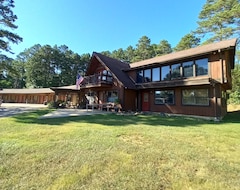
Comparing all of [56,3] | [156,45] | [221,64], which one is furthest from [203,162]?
[156,45]

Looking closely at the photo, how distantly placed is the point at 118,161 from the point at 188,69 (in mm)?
11211

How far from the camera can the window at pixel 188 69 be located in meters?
13.1

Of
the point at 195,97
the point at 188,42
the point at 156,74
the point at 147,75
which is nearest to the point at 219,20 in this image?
the point at 188,42

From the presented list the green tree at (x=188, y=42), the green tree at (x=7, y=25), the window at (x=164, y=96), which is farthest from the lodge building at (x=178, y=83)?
the green tree at (x=188, y=42)

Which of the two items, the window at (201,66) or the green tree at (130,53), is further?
the green tree at (130,53)

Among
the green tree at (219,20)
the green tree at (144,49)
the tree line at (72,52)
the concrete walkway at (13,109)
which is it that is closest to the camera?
the concrete walkway at (13,109)

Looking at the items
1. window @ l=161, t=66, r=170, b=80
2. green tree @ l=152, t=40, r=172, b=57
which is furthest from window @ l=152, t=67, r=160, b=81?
green tree @ l=152, t=40, r=172, b=57

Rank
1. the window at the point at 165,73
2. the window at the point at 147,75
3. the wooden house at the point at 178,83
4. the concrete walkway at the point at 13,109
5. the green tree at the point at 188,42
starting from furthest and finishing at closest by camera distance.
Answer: the green tree at the point at 188,42 < the window at the point at 147,75 < the window at the point at 165,73 < the concrete walkway at the point at 13,109 < the wooden house at the point at 178,83

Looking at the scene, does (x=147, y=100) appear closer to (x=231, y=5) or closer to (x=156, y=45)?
(x=231, y=5)

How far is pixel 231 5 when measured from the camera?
854 inches

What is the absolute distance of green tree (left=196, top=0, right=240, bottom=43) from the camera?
68.8ft

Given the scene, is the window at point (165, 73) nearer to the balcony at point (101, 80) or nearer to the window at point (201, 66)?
the window at point (201, 66)

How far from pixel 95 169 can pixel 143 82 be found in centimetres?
1332

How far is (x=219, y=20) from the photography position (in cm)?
2214
